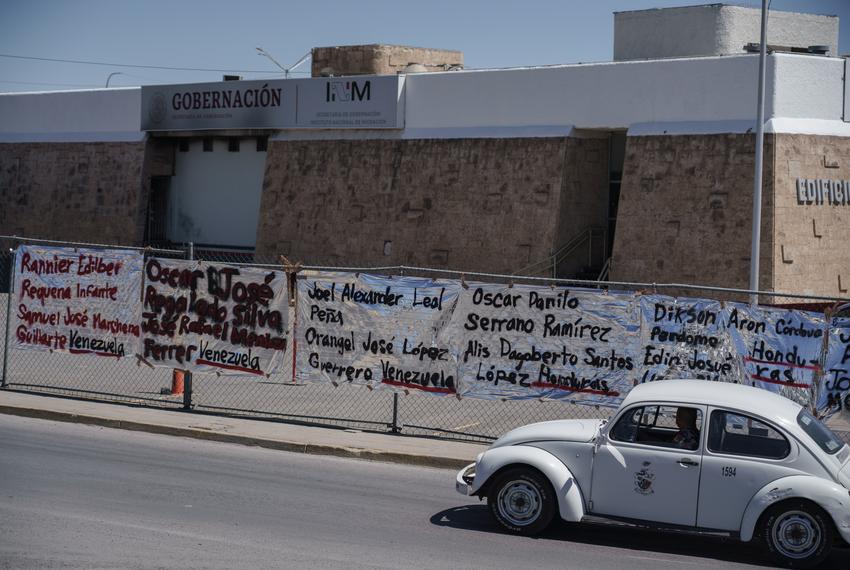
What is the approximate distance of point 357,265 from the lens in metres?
33.0

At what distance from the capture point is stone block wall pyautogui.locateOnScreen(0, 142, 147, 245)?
128ft

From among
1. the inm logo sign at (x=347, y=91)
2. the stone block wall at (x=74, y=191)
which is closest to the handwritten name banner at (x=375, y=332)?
the inm logo sign at (x=347, y=91)

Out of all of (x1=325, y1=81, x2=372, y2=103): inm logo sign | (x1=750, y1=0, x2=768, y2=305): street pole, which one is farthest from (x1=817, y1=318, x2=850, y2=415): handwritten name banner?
(x1=325, y1=81, x2=372, y2=103): inm logo sign

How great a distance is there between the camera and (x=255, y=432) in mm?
13266

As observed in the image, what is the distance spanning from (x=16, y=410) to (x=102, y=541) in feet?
21.7

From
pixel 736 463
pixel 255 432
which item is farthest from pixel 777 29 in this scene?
pixel 736 463

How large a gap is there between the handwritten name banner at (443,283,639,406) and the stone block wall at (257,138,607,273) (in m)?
16.3

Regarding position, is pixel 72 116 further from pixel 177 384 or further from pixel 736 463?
pixel 736 463

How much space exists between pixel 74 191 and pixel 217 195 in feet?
20.1

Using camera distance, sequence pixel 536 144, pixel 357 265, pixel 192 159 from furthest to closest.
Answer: pixel 192 159 → pixel 357 265 → pixel 536 144

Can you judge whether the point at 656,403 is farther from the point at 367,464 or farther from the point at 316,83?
the point at 316,83

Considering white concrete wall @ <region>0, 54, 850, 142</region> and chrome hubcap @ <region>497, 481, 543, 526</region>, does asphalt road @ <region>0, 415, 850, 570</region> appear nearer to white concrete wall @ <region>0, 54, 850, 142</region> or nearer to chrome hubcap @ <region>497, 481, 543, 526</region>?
chrome hubcap @ <region>497, 481, 543, 526</region>

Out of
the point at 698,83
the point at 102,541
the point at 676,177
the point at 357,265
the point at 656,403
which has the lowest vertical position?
the point at 102,541

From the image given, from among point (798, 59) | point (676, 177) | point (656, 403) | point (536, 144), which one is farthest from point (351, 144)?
point (656, 403)
